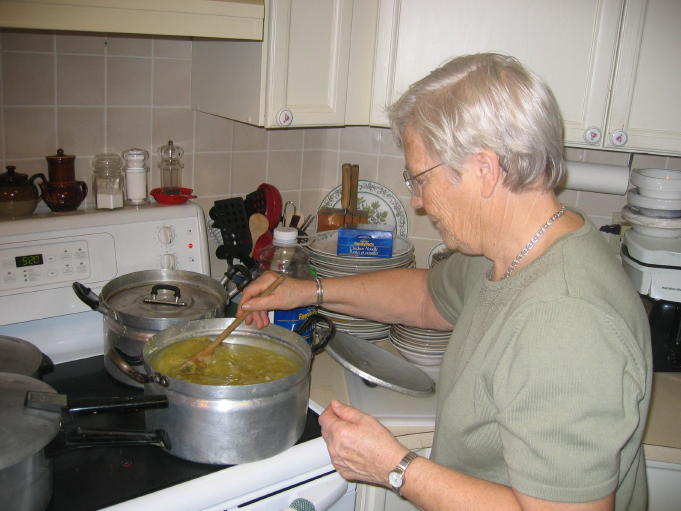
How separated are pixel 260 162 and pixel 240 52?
0.44 m

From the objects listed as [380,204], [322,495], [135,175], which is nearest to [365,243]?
[380,204]

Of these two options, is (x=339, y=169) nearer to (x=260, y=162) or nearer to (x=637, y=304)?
(x=260, y=162)

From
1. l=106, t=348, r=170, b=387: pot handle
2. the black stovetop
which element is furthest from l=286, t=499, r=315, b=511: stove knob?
l=106, t=348, r=170, b=387: pot handle

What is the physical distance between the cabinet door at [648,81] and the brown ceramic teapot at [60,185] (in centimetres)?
131

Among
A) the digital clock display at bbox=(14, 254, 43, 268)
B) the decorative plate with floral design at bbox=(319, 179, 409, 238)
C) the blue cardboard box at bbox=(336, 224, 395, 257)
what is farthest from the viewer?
the decorative plate with floral design at bbox=(319, 179, 409, 238)

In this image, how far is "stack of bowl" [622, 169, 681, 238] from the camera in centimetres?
177

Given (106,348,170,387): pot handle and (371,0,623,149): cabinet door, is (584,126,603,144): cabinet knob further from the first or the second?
(106,348,170,387): pot handle

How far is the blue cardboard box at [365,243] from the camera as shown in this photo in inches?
70.7

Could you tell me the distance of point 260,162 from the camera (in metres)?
2.02

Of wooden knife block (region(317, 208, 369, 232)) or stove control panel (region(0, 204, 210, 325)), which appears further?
wooden knife block (region(317, 208, 369, 232))

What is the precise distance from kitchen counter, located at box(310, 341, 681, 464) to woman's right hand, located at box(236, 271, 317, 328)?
195 millimetres

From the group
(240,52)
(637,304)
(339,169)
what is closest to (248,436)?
(637,304)

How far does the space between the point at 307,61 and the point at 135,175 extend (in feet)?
1.68

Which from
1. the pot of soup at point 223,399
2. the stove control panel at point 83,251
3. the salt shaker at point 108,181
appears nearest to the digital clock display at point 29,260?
the stove control panel at point 83,251
